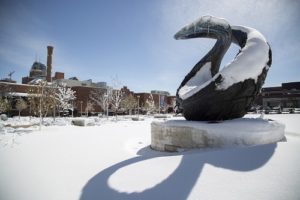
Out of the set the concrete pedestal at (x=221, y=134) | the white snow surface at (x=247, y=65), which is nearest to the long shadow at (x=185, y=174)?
the concrete pedestal at (x=221, y=134)

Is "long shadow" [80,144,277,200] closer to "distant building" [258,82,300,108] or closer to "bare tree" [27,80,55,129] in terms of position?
"bare tree" [27,80,55,129]

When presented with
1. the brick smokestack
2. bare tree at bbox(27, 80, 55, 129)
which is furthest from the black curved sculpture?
the brick smokestack

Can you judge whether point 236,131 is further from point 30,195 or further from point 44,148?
point 44,148

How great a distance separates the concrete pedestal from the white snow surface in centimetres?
124

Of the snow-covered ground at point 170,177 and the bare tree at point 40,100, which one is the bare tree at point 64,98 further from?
the snow-covered ground at point 170,177

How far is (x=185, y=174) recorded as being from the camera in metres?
4.03

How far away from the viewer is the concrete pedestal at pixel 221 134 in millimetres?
5395

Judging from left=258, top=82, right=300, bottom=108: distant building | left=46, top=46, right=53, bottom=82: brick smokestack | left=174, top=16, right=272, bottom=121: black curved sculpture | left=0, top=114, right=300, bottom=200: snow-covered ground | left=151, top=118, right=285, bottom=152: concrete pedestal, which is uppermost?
left=46, top=46, right=53, bottom=82: brick smokestack

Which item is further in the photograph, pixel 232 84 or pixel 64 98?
pixel 64 98

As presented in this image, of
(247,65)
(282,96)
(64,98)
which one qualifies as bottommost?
(247,65)

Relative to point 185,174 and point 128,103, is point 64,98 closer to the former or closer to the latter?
point 128,103

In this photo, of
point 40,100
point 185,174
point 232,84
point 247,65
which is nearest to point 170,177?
point 185,174

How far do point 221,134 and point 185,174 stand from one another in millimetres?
2001

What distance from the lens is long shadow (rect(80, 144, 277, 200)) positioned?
11.8 feet
